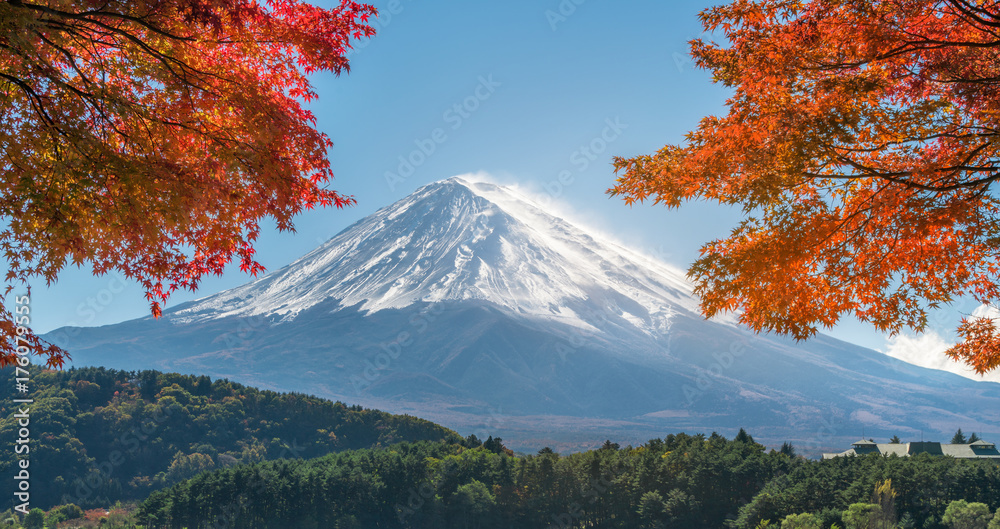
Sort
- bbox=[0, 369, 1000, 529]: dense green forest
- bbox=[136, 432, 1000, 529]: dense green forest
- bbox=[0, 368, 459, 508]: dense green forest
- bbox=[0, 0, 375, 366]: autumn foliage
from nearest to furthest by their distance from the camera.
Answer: bbox=[0, 0, 375, 366]: autumn foliage < bbox=[136, 432, 1000, 529]: dense green forest < bbox=[0, 369, 1000, 529]: dense green forest < bbox=[0, 368, 459, 508]: dense green forest

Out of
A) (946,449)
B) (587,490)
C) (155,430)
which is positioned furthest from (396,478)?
(946,449)

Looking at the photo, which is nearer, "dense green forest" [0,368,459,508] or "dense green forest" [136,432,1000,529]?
"dense green forest" [136,432,1000,529]

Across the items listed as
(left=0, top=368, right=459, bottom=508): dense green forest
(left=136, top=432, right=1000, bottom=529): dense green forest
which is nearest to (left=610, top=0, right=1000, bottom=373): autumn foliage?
(left=136, top=432, right=1000, bottom=529): dense green forest

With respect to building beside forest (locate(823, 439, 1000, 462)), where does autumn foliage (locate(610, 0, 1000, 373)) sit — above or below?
above

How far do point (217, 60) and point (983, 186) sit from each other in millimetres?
6802

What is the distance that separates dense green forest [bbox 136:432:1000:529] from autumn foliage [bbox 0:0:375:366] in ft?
101

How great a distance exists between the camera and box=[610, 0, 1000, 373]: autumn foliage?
200 inches

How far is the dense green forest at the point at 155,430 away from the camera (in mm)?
64188

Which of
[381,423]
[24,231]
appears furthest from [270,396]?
[24,231]

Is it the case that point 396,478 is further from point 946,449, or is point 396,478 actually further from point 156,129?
point 946,449

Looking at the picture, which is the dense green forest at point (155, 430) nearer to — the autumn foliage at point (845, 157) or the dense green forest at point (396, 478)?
the dense green forest at point (396, 478)

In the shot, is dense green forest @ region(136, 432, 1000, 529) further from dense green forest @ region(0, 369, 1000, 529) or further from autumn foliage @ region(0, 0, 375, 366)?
autumn foliage @ region(0, 0, 375, 366)

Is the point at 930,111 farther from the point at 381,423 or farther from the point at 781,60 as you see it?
the point at 381,423

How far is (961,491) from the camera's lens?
3122cm
